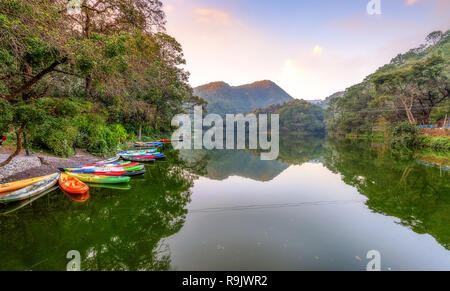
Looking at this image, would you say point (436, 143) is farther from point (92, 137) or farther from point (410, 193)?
point (92, 137)

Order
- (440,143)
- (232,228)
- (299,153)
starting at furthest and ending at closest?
(299,153) → (440,143) → (232,228)

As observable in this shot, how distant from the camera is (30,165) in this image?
8.40 metres

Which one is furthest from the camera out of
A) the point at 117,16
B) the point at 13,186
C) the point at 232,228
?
the point at 117,16

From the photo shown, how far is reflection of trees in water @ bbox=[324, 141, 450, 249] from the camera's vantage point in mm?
5379

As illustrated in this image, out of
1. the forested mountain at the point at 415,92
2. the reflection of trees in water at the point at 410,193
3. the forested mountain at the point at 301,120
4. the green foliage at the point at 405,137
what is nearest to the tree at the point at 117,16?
the reflection of trees in water at the point at 410,193

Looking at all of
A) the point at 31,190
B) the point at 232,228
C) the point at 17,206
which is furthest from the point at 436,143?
the point at 17,206

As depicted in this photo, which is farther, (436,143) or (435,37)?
(435,37)

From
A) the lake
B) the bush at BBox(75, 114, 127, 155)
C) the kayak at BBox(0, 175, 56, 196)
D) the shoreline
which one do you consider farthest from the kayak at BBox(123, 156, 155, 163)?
the kayak at BBox(0, 175, 56, 196)

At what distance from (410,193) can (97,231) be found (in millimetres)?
10794

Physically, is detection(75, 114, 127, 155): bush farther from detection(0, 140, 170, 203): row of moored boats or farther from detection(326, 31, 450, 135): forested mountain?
detection(326, 31, 450, 135): forested mountain

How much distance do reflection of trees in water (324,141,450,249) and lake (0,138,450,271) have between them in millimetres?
39

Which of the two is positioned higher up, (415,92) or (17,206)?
(415,92)
